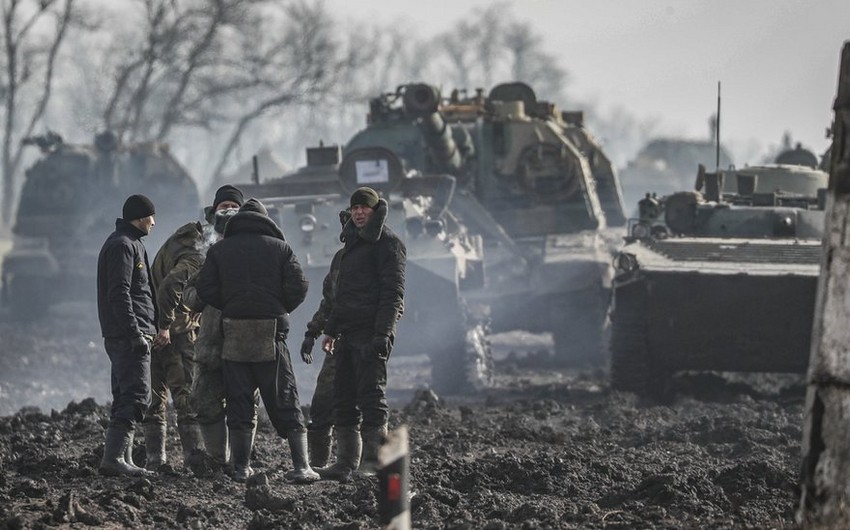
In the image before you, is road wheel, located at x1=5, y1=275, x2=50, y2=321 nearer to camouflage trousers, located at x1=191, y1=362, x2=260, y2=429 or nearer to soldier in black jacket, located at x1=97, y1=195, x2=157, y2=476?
soldier in black jacket, located at x1=97, y1=195, x2=157, y2=476

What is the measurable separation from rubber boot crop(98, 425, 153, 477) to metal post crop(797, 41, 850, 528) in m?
4.08

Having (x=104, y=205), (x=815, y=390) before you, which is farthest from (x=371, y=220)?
(x=104, y=205)

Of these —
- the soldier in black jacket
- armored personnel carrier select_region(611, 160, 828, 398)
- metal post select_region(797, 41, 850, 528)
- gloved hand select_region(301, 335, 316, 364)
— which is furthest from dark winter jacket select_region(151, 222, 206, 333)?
armored personnel carrier select_region(611, 160, 828, 398)

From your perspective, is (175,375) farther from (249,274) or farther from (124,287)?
(249,274)

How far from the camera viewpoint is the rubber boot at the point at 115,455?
9.02 meters

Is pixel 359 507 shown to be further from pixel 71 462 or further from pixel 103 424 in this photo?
pixel 103 424

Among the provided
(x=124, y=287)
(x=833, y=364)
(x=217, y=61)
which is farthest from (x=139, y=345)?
(x=217, y=61)

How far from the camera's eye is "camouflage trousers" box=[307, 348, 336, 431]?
9203mm

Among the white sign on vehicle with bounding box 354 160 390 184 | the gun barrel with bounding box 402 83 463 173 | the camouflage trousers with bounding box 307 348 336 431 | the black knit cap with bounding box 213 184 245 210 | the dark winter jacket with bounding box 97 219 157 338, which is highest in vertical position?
the gun barrel with bounding box 402 83 463 173

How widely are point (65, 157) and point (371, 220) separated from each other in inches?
696

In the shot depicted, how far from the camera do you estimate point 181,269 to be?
939 cm

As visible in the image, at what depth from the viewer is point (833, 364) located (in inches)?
241

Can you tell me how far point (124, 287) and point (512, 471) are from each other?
7.48ft

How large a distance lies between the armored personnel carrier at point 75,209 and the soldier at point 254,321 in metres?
15.3
